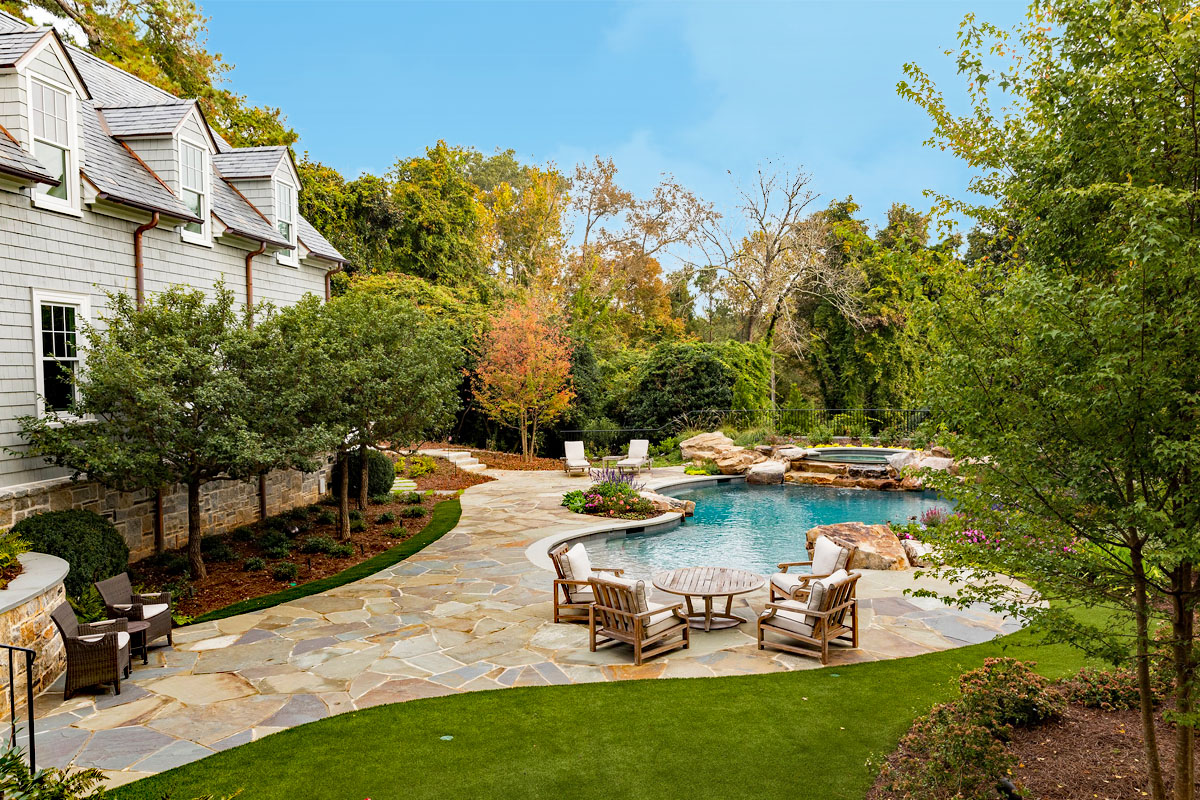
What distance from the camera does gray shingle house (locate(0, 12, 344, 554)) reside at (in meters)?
8.18

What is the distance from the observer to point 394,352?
11750 mm

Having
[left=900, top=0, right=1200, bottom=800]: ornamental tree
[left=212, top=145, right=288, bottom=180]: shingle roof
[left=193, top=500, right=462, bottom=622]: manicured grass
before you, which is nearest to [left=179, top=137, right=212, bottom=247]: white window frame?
[left=212, top=145, right=288, bottom=180]: shingle roof

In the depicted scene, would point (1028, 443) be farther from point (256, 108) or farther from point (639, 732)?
point (256, 108)

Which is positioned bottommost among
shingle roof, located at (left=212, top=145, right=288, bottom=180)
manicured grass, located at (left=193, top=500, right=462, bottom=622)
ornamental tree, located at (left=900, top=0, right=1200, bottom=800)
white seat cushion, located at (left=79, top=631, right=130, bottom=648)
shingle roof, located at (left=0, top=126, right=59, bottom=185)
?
manicured grass, located at (left=193, top=500, right=462, bottom=622)

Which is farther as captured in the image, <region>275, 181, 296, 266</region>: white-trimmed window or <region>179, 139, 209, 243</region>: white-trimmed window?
<region>275, 181, 296, 266</region>: white-trimmed window

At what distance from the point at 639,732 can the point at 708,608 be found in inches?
98.9

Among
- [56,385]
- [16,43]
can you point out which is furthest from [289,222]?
[56,385]

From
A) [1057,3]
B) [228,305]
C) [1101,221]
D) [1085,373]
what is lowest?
[1085,373]

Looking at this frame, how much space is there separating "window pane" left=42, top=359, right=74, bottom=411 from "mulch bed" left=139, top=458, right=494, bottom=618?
2473 millimetres

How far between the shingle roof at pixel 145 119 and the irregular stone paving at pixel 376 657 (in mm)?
7795

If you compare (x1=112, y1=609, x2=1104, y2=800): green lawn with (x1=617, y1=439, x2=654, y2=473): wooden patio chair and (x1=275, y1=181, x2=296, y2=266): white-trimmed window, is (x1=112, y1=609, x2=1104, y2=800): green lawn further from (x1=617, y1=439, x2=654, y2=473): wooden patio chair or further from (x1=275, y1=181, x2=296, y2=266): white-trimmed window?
(x1=617, y1=439, x2=654, y2=473): wooden patio chair

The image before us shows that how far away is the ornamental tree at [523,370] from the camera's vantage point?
21.9 m

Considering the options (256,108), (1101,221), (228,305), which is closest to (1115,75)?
(1101,221)

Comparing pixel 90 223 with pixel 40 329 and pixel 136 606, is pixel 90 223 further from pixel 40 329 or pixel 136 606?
pixel 136 606
